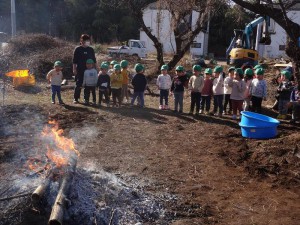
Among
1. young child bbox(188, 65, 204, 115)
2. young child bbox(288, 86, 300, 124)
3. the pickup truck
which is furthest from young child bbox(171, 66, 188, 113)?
the pickup truck

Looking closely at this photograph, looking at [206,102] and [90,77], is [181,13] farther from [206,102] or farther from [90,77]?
[206,102]

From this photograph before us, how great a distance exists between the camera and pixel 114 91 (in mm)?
11477

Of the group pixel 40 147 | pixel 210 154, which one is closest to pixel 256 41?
Result: pixel 210 154

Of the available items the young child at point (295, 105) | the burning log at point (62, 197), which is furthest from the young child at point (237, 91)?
the burning log at point (62, 197)

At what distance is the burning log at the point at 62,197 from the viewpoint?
152 inches

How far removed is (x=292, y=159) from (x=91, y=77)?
6.64 metres

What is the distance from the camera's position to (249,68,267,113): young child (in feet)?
32.2

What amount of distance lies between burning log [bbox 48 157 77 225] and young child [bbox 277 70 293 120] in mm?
6882

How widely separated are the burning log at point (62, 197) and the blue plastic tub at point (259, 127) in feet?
14.1

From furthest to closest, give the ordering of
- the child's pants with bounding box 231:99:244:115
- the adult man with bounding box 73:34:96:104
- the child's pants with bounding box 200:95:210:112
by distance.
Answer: the adult man with bounding box 73:34:96:104, the child's pants with bounding box 200:95:210:112, the child's pants with bounding box 231:99:244:115

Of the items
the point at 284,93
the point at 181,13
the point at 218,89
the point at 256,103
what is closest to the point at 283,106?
the point at 284,93

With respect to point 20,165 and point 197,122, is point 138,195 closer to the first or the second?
point 20,165

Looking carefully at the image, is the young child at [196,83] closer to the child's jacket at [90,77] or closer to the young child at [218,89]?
the young child at [218,89]

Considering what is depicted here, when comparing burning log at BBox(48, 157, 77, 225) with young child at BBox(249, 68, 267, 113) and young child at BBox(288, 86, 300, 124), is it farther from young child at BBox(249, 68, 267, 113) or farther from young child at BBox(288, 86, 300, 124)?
young child at BBox(288, 86, 300, 124)
